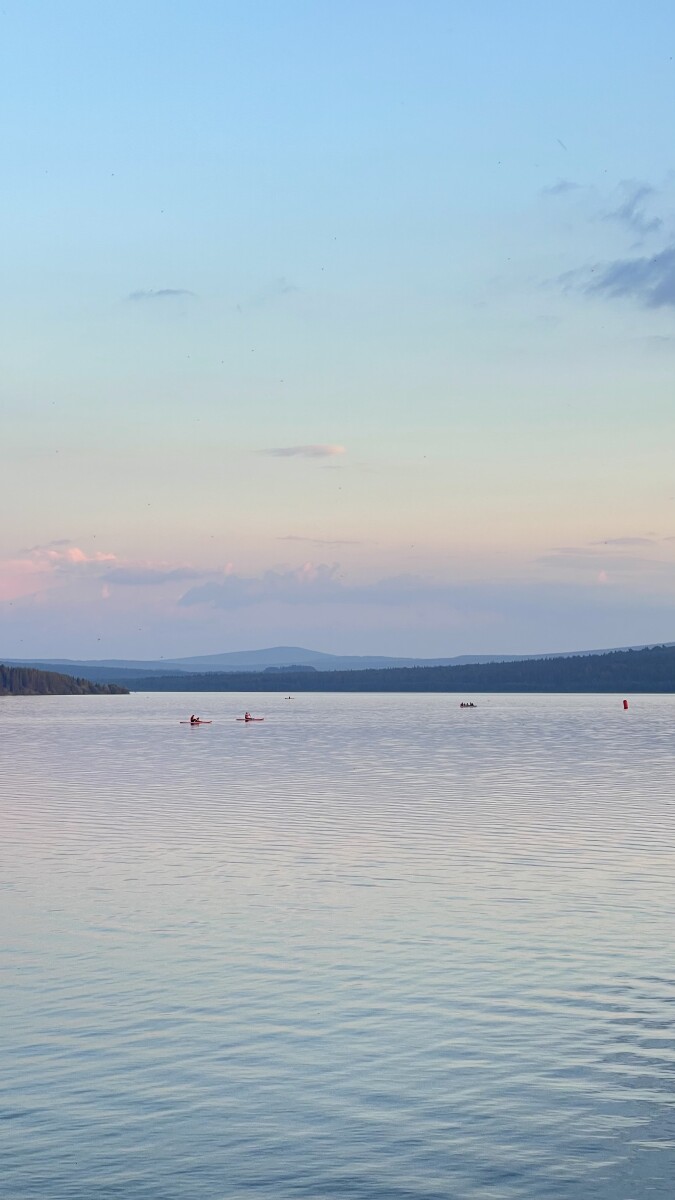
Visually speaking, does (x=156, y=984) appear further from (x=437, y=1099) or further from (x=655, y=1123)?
(x=655, y=1123)

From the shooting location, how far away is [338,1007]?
26.0 m

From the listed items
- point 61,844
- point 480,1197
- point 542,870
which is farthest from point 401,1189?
point 61,844

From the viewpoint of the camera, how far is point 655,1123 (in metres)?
19.4

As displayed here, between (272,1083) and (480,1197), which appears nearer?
(480,1197)

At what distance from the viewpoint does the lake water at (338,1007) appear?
18000 millimetres

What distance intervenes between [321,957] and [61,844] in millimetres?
22823

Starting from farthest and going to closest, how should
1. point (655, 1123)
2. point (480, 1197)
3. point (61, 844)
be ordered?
1. point (61, 844)
2. point (655, 1123)
3. point (480, 1197)

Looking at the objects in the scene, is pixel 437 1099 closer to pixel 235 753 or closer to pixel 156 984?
pixel 156 984

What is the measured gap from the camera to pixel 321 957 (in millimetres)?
30484

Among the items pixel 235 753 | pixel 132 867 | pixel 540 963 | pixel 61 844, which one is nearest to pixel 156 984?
pixel 540 963

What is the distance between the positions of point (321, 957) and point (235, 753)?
297 feet

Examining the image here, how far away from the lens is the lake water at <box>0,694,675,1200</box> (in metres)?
18.0

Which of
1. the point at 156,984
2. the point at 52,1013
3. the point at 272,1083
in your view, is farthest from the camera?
the point at 156,984

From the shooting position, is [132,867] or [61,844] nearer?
[132,867]
